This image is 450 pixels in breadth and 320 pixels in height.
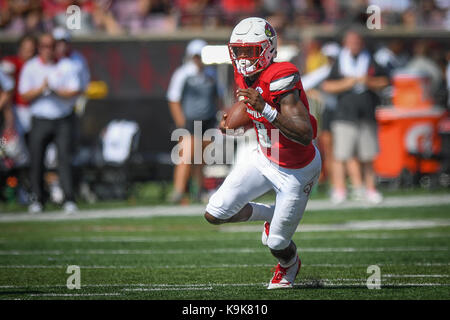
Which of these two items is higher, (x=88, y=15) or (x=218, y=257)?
(x=88, y=15)

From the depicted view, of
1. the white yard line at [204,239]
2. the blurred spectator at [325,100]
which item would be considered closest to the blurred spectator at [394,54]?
the blurred spectator at [325,100]

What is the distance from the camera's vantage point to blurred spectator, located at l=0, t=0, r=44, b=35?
1672 centimetres

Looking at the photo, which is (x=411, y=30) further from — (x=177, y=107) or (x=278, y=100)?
(x=278, y=100)

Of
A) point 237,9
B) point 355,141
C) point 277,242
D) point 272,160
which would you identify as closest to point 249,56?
point 272,160

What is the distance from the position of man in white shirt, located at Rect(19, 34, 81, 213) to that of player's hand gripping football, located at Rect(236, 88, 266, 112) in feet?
20.4

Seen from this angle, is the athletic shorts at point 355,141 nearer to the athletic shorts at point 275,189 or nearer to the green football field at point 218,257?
the green football field at point 218,257

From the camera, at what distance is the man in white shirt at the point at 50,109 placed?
11.3m

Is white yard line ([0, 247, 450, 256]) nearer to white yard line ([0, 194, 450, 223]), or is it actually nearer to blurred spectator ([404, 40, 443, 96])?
white yard line ([0, 194, 450, 223])

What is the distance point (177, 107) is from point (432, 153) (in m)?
4.31

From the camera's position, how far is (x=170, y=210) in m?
11.7

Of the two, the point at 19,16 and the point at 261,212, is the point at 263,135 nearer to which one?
the point at 261,212

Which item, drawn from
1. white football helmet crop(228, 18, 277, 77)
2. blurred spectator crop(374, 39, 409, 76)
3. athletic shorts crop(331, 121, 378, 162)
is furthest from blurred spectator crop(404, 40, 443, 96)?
white football helmet crop(228, 18, 277, 77)

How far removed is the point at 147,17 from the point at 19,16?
2.55 m

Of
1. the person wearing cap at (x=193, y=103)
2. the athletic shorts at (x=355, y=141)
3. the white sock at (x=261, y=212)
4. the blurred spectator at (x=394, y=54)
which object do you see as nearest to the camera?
the white sock at (x=261, y=212)
